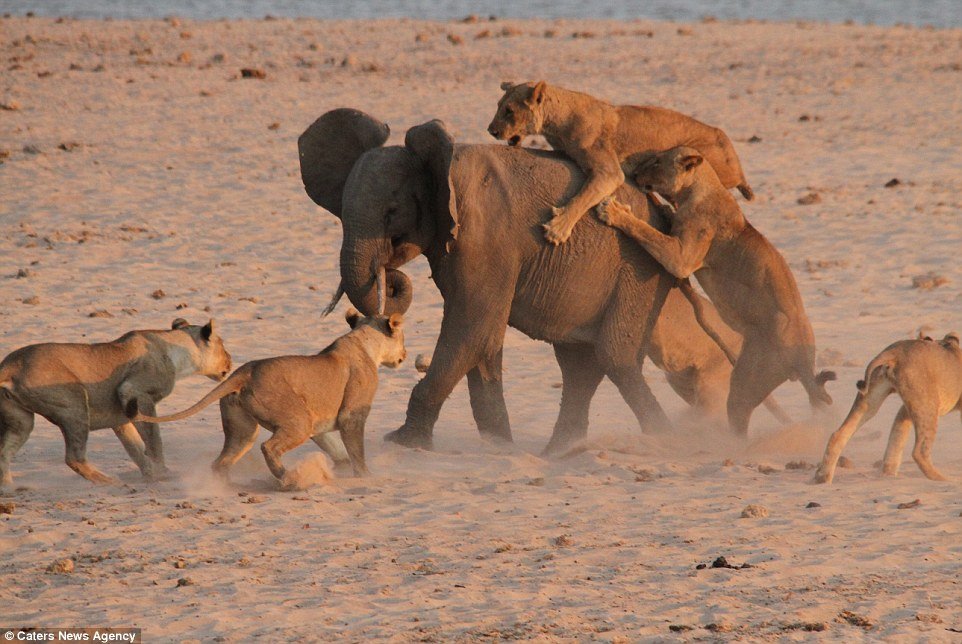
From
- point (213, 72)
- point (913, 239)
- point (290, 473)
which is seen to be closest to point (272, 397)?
point (290, 473)

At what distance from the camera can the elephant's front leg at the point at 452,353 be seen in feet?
32.1

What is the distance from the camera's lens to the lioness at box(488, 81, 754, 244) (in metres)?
9.78

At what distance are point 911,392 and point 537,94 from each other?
9.54 ft

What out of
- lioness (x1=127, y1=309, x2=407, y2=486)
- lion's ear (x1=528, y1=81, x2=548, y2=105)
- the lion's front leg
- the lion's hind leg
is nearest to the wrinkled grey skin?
the lion's front leg

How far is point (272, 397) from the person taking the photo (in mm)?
8492

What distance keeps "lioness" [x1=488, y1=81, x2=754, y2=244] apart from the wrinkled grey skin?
0.12 metres

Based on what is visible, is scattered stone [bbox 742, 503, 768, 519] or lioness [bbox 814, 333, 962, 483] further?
lioness [bbox 814, 333, 962, 483]

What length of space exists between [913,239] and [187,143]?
9.14 meters

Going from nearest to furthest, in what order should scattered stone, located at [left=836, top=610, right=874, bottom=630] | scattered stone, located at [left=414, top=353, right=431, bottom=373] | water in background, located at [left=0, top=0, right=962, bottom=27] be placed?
1. scattered stone, located at [left=836, top=610, right=874, bottom=630]
2. scattered stone, located at [left=414, top=353, right=431, bottom=373]
3. water in background, located at [left=0, top=0, right=962, bottom=27]

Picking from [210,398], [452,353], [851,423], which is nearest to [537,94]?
[452,353]

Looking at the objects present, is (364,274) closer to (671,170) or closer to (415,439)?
(415,439)

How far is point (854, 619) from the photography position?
6.54m

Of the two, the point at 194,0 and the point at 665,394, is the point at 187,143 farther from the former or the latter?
the point at 194,0

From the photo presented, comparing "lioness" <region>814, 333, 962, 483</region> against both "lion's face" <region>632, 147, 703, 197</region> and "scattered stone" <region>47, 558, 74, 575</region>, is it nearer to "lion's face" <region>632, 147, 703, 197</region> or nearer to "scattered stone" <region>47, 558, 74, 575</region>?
"lion's face" <region>632, 147, 703, 197</region>
